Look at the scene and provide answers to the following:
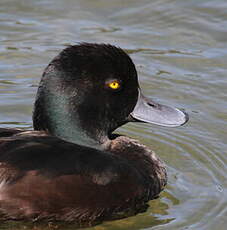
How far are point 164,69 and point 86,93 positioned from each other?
293 centimetres

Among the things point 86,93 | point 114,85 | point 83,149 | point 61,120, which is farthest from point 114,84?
point 83,149

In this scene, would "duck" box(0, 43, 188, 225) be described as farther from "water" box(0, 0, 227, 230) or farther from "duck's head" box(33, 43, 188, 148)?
Answer: "water" box(0, 0, 227, 230)

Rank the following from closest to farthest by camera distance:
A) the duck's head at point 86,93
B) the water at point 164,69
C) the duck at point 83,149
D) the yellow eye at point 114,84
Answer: the duck at point 83,149
the duck's head at point 86,93
the yellow eye at point 114,84
the water at point 164,69

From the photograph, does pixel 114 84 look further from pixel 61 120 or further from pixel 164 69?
pixel 164 69

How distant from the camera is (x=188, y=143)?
285 inches

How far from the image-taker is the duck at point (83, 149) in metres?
5.38

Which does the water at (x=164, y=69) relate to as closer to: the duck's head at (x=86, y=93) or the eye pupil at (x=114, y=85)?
the duck's head at (x=86, y=93)

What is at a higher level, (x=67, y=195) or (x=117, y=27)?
(x=117, y=27)

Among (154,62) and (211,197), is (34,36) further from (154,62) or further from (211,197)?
(211,197)

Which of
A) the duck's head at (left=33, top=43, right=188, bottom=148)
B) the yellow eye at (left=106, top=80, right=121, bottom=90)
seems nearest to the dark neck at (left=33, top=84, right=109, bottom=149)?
the duck's head at (left=33, top=43, right=188, bottom=148)

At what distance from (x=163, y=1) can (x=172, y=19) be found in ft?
2.08

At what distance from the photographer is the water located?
6.21 meters

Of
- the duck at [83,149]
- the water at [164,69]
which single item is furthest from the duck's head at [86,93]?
the water at [164,69]

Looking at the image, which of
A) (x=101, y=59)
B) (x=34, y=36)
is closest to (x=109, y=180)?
(x=101, y=59)
